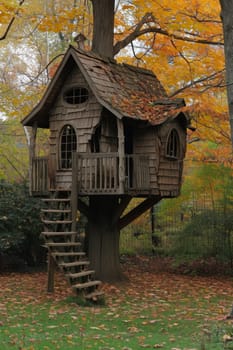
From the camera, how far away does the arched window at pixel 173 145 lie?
1352 centimetres

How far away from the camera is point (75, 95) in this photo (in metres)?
13.6

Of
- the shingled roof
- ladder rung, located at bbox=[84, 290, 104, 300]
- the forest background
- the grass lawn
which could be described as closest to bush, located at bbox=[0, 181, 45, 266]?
the forest background

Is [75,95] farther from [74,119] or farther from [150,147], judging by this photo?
[150,147]

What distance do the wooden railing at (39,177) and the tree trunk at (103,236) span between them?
1.63 meters

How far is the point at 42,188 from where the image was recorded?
13.5m

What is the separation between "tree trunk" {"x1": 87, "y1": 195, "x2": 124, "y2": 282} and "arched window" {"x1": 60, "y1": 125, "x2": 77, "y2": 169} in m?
1.46

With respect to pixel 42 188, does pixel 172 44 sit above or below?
above

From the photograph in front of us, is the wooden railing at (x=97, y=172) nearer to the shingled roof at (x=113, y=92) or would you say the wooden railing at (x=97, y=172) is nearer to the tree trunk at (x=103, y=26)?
the shingled roof at (x=113, y=92)

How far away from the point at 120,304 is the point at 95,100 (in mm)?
4985

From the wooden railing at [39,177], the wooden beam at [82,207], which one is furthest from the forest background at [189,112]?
the wooden railing at [39,177]

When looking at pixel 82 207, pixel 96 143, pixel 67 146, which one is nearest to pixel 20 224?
pixel 82 207

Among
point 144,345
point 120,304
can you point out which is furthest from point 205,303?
point 144,345

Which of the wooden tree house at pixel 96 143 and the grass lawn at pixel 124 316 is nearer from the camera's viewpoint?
the grass lawn at pixel 124 316

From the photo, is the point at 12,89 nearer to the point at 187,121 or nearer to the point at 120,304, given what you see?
the point at 187,121
